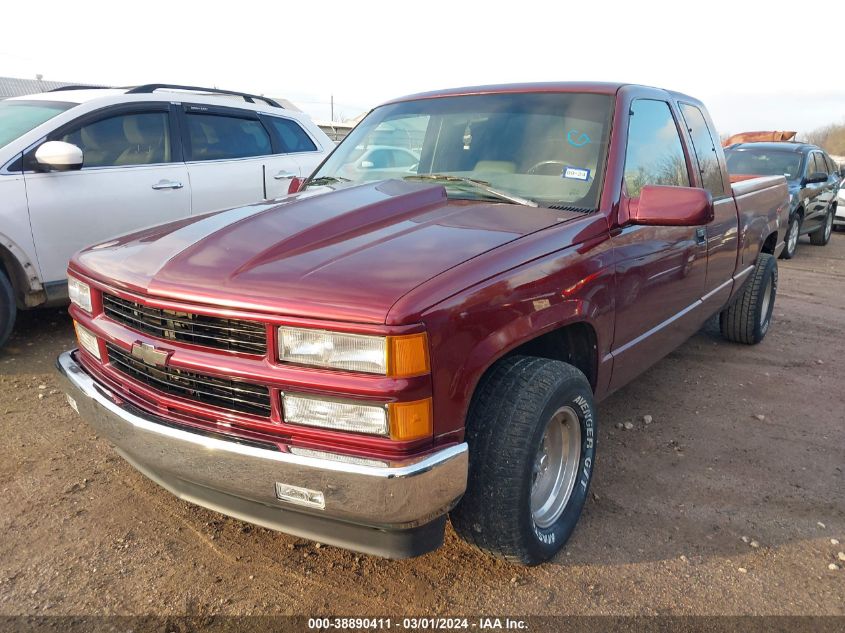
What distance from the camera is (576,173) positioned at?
297cm

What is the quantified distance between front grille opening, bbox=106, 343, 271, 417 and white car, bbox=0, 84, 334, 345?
2.26 meters

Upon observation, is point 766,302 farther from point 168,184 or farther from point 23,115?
point 23,115

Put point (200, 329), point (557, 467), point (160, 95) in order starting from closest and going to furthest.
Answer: point (200, 329) < point (557, 467) < point (160, 95)

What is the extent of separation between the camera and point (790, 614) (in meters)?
2.34

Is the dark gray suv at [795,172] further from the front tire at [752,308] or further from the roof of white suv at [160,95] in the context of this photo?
the roof of white suv at [160,95]

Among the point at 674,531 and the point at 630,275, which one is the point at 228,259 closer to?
the point at 630,275

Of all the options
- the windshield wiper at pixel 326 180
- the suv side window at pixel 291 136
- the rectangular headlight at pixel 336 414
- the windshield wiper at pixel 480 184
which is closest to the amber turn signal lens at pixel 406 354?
the rectangular headlight at pixel 336 414

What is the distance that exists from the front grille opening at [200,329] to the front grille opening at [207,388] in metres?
0.11

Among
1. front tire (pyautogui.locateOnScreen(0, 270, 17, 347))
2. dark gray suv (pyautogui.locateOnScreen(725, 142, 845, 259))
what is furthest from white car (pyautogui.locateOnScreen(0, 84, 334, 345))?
dark gray suv (pyautogui.locateOnScreen(725, 142, 845, 259))

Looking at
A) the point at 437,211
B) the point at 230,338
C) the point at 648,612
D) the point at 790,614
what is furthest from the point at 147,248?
the point at 790,614

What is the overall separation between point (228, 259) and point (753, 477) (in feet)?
9.00

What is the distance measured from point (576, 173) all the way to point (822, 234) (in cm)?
1108

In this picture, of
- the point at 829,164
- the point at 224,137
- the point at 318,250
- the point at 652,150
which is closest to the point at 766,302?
the point at 652,150

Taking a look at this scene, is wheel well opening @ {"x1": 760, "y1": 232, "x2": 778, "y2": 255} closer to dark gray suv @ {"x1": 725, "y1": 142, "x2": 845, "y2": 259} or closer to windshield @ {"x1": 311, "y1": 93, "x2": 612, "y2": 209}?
windshield @ {"x1": 311, "y1": 93, "x2": 612, "y2": 209}
